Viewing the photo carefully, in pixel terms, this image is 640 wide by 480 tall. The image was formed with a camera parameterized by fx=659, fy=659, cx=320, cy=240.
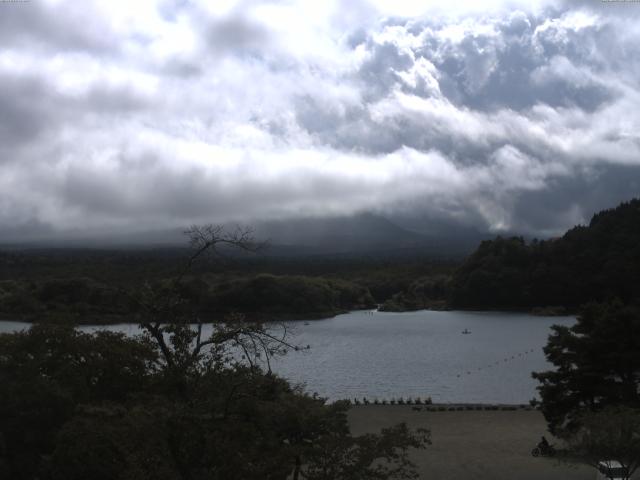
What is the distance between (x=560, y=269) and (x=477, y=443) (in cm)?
7034

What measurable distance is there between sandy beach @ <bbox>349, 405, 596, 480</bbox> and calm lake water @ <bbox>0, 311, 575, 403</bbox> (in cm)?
464

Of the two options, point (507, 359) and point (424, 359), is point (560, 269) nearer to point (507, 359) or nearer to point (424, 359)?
point (507, 359)

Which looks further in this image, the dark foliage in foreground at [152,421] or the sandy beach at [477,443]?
the sandy beach at [477,443]

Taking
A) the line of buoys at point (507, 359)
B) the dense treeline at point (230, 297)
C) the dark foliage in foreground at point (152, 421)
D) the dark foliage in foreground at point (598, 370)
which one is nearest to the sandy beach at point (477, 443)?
the dark foliage in foreground at point (598, 370)

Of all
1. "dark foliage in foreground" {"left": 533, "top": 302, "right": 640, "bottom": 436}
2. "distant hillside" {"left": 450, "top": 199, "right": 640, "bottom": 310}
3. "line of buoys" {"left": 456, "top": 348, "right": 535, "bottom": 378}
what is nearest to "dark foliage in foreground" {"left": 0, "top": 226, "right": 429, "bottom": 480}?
"dark foliage in foreground" {"left": 533, "top": 302, "right": 640, "bottom": 436}

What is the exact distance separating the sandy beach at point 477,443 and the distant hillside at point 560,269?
5727cm

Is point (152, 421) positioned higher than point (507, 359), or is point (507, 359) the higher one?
point (152, 421)

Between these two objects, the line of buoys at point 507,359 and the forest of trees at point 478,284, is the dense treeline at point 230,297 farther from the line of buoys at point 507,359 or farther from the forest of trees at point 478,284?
the line of buoys at point 507,359

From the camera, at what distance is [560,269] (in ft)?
284

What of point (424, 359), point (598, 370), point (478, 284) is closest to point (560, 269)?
point (478, 284)

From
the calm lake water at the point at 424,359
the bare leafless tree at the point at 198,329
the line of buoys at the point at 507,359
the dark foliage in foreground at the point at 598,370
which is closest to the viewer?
the bare leafless tree at the point at 198,329

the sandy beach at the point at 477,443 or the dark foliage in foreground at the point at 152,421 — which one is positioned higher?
the dark foliage in foreground at the point at 152,421

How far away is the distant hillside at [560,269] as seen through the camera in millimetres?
81312

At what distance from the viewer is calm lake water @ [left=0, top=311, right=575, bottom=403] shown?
117ft
